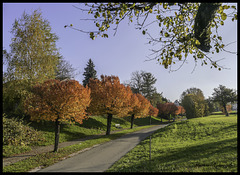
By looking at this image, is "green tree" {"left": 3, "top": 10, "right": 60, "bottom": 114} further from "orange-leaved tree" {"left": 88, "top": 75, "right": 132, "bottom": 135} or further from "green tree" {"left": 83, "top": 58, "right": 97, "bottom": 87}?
"green tree" {"left": 83, "top": 58, "right": 97, "bottom": 87}

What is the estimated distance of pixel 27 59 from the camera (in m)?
18.0

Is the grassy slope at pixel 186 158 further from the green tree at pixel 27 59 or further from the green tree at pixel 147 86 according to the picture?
the green tree at pixel 147 86

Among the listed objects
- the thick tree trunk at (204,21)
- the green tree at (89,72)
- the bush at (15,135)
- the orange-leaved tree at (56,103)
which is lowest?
the bush at (15,135)

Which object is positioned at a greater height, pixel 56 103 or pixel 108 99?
pixel 108 99

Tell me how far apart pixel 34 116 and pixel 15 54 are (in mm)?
9992

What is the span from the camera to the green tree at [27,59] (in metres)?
17.3

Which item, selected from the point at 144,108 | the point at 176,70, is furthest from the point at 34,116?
the point at 144,108

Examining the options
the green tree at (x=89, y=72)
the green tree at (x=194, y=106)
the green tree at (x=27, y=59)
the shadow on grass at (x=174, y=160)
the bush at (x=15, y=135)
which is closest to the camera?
the shadow on grass at (x=174, y=160)

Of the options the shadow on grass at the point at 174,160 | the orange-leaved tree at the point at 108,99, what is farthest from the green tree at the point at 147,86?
the shadow on grass at the point at 174,160

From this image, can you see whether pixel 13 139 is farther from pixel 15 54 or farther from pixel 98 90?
pixel 98 90

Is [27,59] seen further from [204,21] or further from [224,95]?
[224,95]

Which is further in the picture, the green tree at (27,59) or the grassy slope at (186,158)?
the green tree at (27,59)

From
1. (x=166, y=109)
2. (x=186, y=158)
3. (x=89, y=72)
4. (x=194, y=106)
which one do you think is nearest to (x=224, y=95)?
(x=194, y=106)

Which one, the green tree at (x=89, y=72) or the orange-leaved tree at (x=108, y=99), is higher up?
the green tree at (x=89, y=72)
